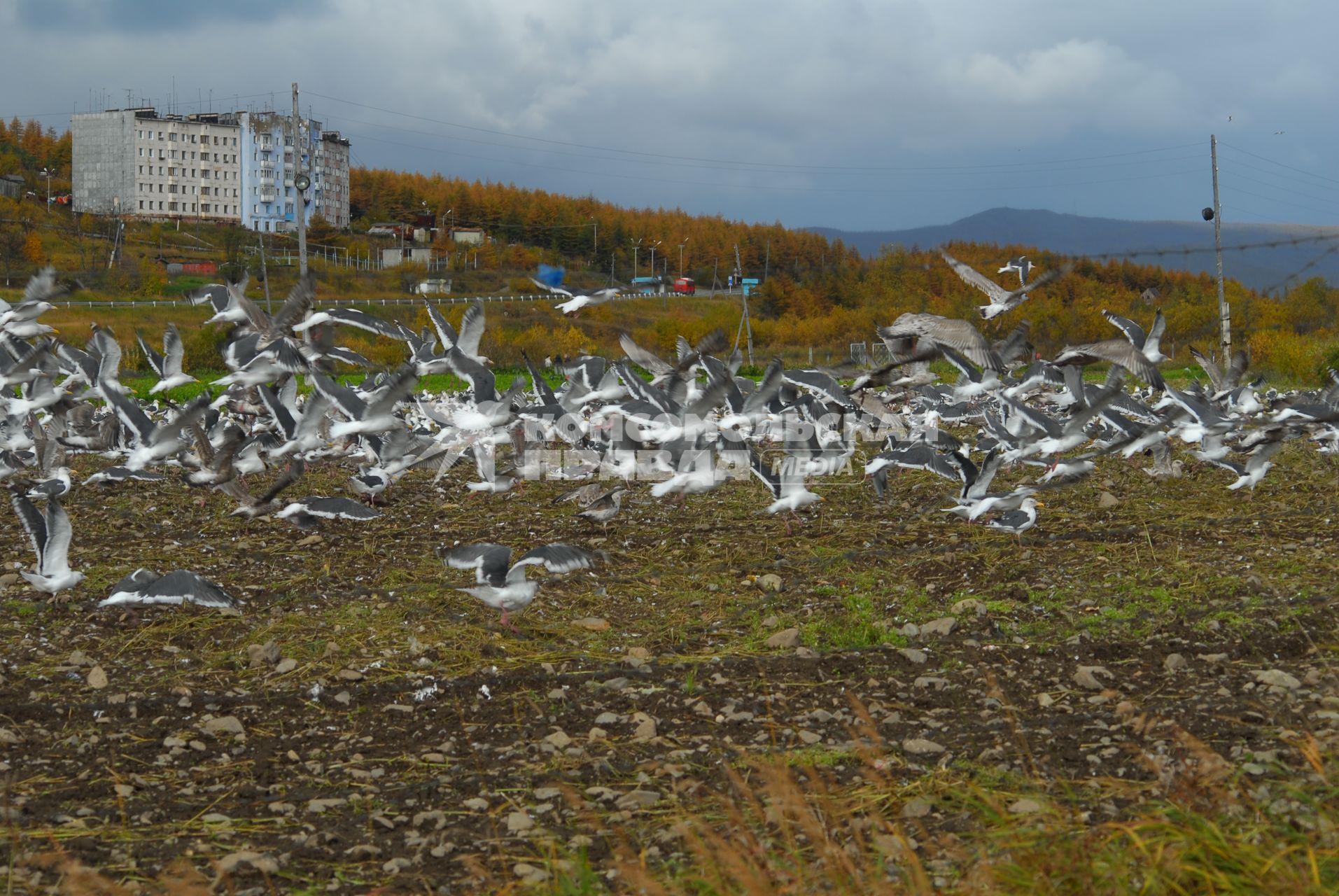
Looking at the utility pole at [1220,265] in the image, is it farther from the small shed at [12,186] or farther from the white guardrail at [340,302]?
the small shed at [12,186]

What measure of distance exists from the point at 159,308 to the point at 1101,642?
191 feet

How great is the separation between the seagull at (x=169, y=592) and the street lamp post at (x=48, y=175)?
99.0m

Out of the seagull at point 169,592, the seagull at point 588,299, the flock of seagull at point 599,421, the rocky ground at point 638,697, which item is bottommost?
the rocky ground at point 638,697

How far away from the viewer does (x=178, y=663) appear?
Answer: 7.44 m

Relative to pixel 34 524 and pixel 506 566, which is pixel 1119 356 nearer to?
pixel 506 566

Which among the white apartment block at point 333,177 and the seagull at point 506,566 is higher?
the white apartment block at point 333,177

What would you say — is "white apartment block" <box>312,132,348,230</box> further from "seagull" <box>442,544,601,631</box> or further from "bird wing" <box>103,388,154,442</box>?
"seagull" <box>442,544,601,631</box>

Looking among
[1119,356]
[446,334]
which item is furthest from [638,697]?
[1119,356]

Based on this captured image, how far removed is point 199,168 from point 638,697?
4490 inches

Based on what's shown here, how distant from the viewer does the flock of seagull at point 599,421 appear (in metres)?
11.8

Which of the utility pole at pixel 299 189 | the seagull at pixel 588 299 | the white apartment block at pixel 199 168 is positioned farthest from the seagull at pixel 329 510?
the white apartment block at pixel 199 168

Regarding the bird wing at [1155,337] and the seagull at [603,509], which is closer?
the seagull at [603,509]

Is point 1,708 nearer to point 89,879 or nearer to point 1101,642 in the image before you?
point 89,879

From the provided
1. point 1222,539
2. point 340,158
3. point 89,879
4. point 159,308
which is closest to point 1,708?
point 89,879
